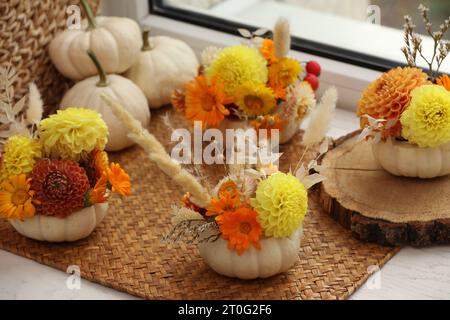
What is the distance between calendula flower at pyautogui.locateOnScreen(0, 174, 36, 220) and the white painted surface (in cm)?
10

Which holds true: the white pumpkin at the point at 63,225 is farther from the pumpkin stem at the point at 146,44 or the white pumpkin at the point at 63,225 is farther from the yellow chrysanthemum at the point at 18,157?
the pumpkin stem at the point at 146,44

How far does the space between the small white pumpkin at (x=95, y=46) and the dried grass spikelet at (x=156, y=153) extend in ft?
1.55

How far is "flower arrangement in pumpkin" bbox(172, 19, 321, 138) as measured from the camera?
1.55 metres

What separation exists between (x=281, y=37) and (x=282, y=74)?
0.22 feet

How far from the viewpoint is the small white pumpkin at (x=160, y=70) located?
1.78 m

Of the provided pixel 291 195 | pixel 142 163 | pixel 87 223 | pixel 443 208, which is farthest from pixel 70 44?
pixel 443 208

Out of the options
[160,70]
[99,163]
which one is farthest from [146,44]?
[99,163]

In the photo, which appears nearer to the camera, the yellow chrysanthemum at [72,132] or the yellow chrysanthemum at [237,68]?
the yellow chrysanthemum at [72,132]

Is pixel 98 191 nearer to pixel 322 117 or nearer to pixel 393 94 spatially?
pixel 322 117

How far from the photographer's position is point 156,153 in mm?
1199

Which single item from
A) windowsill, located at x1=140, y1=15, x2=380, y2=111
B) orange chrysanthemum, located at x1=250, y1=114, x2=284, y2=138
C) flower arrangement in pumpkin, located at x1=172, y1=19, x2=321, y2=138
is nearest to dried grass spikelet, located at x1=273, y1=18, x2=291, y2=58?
flower arrangement in pumpkin, located at x1=172, y1=19, x2=321, y2=138

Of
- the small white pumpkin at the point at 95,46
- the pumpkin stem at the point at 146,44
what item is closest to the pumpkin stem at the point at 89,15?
the small white pumpkin at the point at 95,46

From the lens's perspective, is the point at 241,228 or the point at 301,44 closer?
the point at 241,228
